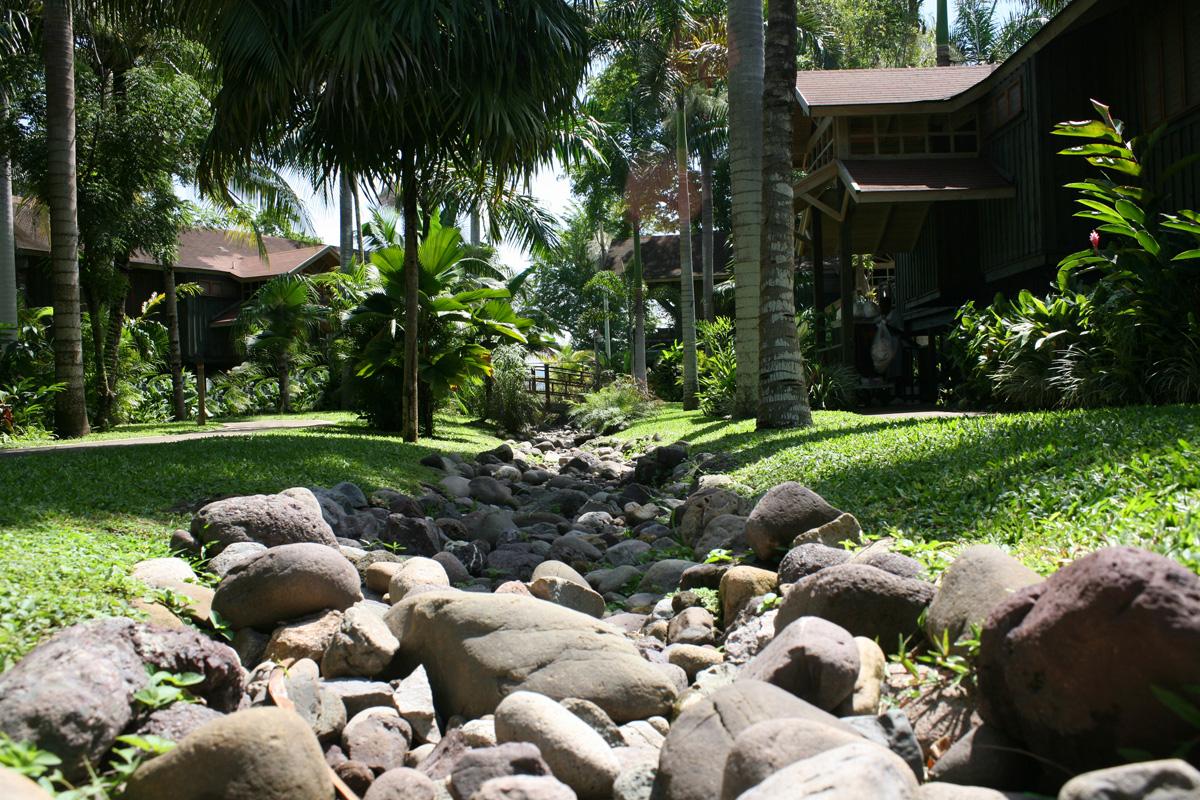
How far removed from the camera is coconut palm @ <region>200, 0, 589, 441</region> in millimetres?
11578

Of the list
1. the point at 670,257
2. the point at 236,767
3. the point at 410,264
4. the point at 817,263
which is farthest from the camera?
the point at 670,257

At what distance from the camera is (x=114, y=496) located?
725 centimetres

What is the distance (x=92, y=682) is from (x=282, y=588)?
1617 mm

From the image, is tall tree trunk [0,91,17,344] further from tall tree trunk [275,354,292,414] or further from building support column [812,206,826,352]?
building support column [812,206,826,352]

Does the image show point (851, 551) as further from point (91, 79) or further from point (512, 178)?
point (91, 79)

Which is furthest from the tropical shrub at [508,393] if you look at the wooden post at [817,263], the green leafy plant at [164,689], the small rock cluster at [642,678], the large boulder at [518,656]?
the green leafy plant at [164,689]

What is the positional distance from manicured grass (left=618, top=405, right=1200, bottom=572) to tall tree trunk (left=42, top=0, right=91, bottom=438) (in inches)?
414

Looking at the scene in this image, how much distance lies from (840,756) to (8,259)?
73.3 ft

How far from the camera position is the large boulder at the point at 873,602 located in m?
4.11

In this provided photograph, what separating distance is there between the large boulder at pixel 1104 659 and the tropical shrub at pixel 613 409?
19.0 m

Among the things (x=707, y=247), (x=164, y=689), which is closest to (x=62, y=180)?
(x=164, y=689)

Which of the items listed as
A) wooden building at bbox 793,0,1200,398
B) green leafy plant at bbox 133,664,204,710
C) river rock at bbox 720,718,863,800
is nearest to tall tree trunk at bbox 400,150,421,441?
wooden building at bbox 793,0,1200,398

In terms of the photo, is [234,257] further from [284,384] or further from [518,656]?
[518,656]

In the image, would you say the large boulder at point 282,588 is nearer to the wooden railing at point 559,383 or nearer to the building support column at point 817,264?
the building support column at point 817,264
